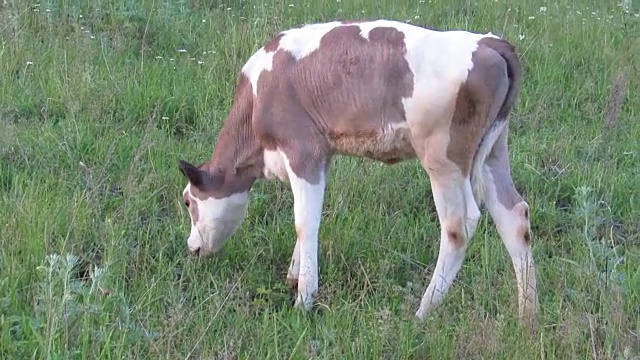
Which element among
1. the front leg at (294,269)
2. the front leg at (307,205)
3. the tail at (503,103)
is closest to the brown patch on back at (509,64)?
the tail at (503,103)

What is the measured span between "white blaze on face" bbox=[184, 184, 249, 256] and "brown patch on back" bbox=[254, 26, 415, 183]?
1.60ft

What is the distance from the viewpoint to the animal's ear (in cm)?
545

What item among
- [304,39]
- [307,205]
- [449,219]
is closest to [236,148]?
[307,205]

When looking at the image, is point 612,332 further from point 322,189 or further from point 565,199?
point 565,199

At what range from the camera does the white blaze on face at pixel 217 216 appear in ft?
18.1

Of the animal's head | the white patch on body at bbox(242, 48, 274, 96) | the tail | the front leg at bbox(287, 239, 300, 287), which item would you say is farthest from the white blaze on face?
the tail

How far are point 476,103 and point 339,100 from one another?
731mm

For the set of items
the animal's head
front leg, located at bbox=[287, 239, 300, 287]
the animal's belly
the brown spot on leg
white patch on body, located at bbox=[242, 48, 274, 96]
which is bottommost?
front leg, located at bbox=[287, 239, 300, 287]

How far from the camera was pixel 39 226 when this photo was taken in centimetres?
519

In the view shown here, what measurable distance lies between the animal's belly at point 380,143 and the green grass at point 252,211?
2.05ft

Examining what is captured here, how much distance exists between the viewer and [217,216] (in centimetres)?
559

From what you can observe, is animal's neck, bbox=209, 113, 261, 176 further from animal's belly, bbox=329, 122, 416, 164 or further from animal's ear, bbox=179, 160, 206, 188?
animal's belly, bbox=329, 122, 416, 164

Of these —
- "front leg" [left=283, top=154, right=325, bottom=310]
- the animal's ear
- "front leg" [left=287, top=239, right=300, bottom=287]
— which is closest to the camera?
"front leg" [left=283, top=154, right=325, bottom=310]

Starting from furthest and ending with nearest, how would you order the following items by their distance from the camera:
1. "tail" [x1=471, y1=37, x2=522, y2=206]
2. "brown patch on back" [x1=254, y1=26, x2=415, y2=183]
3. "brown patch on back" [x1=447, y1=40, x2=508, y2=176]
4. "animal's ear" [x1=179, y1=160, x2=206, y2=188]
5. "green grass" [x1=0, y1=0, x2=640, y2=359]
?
1. "animal's ear" [x1=179, y1=160, x2=206, y2=188]
2. "brown patch on back" [x1=254, y1=26, x2=415, y2=183]
3. "tail" [x1=471, y1=37, x2=522, y2=206]
4. "brown patch on back" [x1=447, y1=40, x2=508, y2=176]
5. "green grass" [x1=0, y1=0, x2=640, y2=359]
